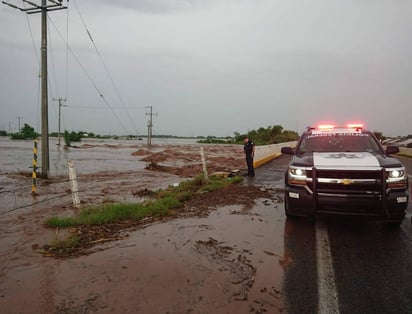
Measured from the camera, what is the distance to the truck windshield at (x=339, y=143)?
678cm

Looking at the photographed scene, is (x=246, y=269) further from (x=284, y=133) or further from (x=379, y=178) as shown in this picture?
(x=284, y=133)

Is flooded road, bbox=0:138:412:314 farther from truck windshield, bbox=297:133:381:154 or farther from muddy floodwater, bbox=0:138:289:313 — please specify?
truck windshield, bbox=297:133:381:154

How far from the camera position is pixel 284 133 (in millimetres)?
82312

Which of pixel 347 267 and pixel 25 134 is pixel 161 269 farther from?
pixel 25 134

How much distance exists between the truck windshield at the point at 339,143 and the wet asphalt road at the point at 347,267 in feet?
5.02

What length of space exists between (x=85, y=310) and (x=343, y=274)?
3.08 metres

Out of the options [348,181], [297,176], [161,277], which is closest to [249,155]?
[297,176]

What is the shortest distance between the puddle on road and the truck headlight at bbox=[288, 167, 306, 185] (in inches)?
39.3

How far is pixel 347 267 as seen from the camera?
168 inches

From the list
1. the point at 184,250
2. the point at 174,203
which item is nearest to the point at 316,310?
the point at 184,250

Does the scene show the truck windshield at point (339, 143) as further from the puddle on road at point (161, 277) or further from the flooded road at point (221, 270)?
the puddle on road at point (161, 277)

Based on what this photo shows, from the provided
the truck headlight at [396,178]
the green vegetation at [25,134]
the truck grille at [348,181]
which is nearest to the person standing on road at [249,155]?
the truck grille at [348,181]

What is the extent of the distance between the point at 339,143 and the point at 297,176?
188cm

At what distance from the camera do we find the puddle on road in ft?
10.8
